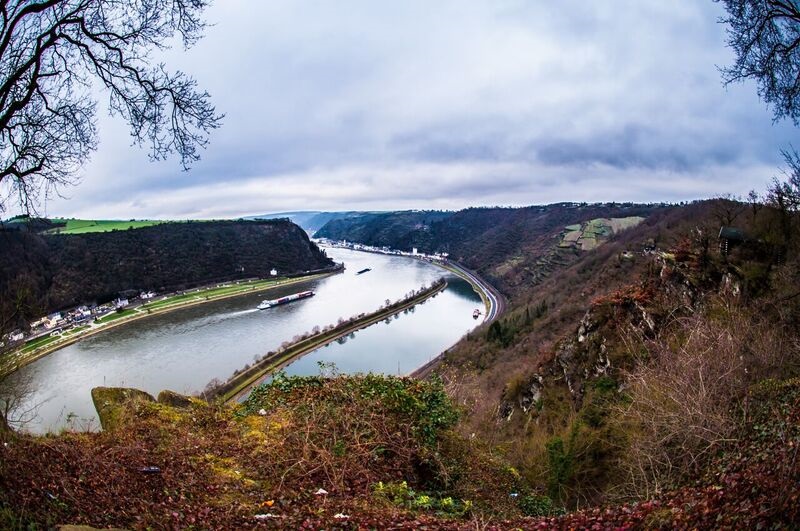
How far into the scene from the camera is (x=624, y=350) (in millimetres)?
12688

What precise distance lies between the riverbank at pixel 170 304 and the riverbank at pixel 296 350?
12.0m

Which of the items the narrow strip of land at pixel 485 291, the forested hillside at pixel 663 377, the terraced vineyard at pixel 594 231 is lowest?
the narrow strip of land at pixel 485 291

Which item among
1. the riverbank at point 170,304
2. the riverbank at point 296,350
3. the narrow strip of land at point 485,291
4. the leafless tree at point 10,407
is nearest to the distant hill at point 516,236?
the narrow strip of land at point 485,291

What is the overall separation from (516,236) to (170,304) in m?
86.0

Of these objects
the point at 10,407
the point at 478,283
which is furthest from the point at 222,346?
the point at 478,283

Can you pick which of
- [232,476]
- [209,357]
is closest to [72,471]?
[232,476]

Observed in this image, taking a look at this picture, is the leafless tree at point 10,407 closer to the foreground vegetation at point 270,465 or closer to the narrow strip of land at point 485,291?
the foreground vegetation at point 270,465

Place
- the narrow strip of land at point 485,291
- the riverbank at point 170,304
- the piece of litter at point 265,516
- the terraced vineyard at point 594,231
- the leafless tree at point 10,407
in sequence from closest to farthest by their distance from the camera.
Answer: the piece of litter at point 265,516 < the leafless tree at point 10,407 < the riverbank at point 170,304 < the narrow strip of land at point 485,291 < the terraced vineyard at point 594,231

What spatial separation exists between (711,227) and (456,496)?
15.9m

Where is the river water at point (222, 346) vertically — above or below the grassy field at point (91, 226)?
below

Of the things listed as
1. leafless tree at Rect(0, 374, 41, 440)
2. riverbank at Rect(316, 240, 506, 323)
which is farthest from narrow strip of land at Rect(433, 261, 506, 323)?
leafless tree at Rect(0, 374, 41, 440)

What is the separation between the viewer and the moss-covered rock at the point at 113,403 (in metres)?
5.78

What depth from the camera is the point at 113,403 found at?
6195 millimetres

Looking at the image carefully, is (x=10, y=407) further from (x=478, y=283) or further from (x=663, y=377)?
(x=478, y=283)
